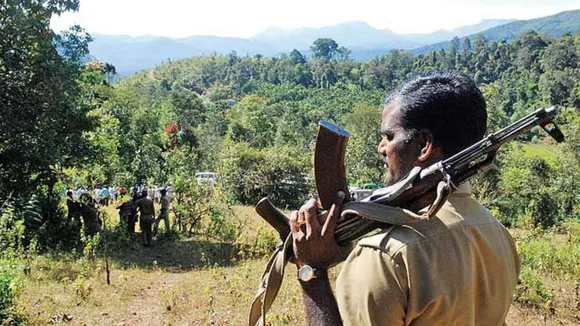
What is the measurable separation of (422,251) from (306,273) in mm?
326

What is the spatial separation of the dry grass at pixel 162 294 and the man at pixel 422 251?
4438 millimetres

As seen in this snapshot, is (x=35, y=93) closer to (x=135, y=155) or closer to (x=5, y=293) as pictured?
(x=5, y=293)

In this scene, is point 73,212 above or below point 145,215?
below

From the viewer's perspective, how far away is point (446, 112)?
154cm

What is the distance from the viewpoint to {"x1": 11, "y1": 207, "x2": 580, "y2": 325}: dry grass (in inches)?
254

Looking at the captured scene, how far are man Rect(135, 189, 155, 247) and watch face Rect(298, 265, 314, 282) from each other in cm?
944

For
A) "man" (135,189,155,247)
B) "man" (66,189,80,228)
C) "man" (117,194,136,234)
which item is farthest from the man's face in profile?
"man" (66,189,80,228)

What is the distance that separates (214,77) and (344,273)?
336 feet

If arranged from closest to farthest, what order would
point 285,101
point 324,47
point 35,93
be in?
point 35,93 < point 285,101 < point 324,47

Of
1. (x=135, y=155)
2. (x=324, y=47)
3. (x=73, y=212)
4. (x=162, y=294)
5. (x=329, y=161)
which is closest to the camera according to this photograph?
(x=329, y=161)

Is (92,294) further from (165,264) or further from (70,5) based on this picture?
(70,5)

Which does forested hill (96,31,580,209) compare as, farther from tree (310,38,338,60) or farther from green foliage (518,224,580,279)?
green foliage (518,224,580,279)

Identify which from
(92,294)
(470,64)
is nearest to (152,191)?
(92,294)

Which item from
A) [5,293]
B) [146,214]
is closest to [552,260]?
[146,214]
